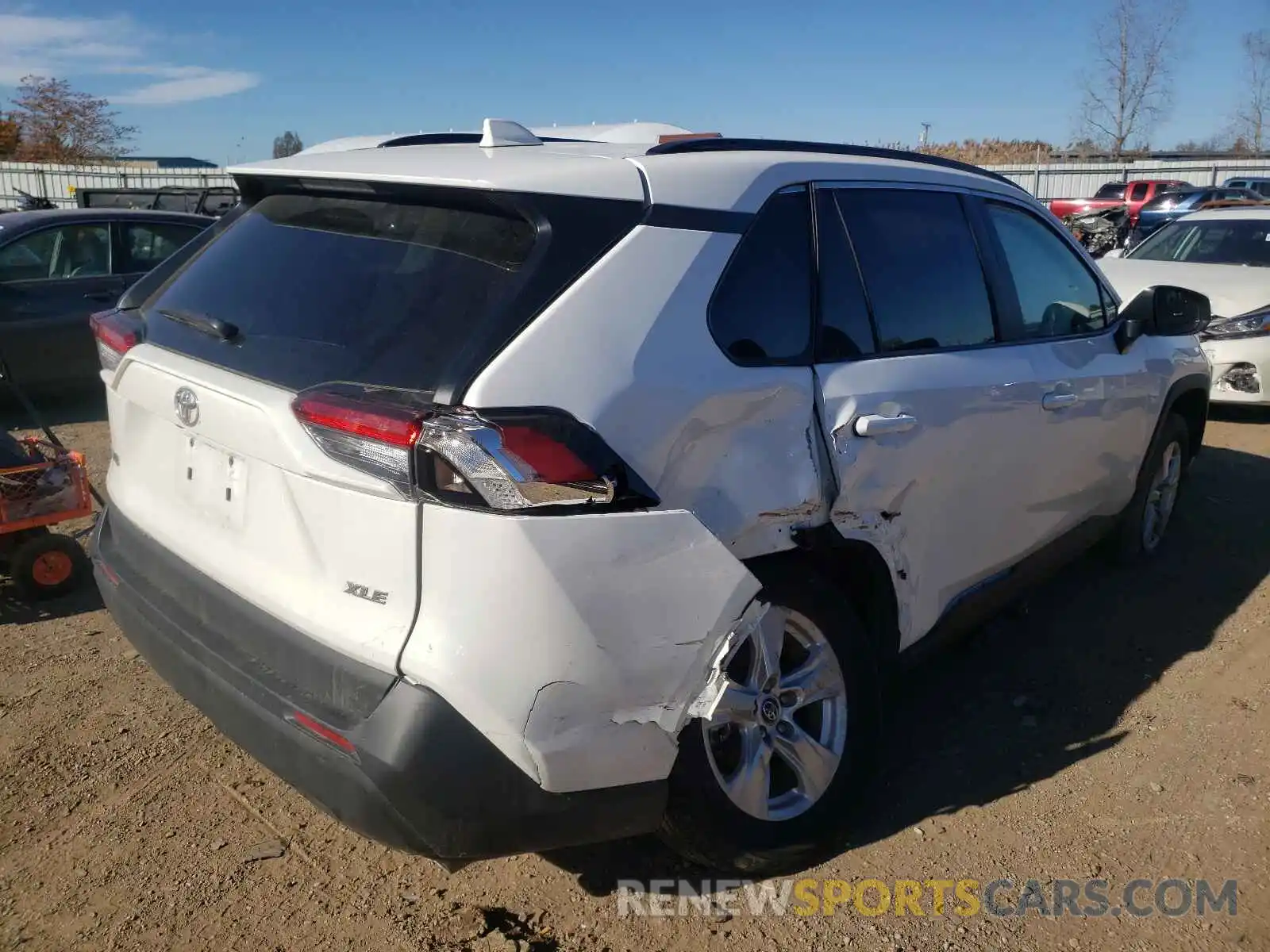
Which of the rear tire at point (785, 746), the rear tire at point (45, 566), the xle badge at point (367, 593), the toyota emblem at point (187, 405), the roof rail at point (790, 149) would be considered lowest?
Result: the rear tire at point (45, 566)

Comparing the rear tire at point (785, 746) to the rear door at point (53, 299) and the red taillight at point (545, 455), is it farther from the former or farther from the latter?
the rear door at point (53, 299)

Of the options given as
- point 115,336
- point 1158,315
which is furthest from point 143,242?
point 1158,315

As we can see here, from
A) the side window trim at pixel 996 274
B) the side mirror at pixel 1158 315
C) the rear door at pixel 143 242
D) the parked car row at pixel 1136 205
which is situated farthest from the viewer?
the parked car row at pixel 1136 205

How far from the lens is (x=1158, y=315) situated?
4477mm

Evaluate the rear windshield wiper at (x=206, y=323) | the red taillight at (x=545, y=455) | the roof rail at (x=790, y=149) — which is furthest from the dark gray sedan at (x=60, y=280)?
the red taillight at (x=545, y=455)

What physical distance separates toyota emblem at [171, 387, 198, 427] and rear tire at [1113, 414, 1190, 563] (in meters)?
3.99

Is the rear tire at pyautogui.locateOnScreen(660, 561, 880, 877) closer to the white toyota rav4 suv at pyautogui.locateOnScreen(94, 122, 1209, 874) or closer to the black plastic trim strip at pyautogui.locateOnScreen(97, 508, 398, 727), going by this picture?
the white toyota rav4 suv at pyautogui.locateOnScreen(94, 122, 1209, 874)

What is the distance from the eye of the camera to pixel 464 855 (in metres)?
2.26

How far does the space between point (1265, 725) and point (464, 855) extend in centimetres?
290

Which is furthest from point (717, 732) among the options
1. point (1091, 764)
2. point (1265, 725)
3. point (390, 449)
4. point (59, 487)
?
point (59, 487)

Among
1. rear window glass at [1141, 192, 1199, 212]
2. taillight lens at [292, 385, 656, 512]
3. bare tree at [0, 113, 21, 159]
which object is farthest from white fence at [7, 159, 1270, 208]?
taillight lens at [292, 385, 656, 512]

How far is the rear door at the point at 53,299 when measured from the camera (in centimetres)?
783

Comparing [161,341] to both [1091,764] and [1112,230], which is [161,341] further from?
[1112,230]

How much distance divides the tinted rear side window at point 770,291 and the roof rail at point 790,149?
0.22m
